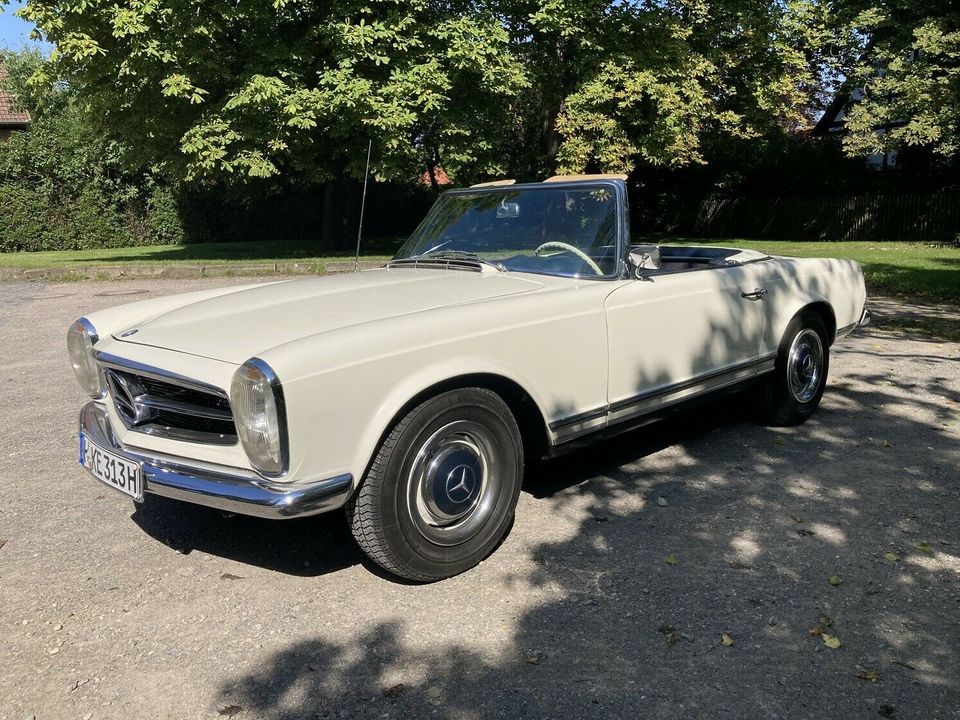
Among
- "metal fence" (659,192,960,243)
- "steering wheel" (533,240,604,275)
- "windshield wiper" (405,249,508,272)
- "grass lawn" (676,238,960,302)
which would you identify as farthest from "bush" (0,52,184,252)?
"steering wheel" (533,240,604,275)

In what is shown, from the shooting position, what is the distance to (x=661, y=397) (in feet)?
14.0

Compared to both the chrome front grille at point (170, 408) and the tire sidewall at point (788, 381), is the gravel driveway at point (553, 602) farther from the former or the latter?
the chrome front grille at point (170, 408)

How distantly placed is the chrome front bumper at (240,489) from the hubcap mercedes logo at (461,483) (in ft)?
1.58

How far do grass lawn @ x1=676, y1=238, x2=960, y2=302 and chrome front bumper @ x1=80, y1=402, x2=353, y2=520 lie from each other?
1047cm

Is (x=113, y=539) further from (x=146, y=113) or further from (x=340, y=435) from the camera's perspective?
(x=146, y=113)

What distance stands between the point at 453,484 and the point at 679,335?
1.63 meters

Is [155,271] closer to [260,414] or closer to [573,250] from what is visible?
[573,250]

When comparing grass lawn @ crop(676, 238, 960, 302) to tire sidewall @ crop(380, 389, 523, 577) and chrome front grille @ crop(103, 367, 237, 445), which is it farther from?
chrome front grille @ crop(103, 367, 237, 445)

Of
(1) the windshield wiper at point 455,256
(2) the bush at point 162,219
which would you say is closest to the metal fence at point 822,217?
(2) the bush at point 162,219

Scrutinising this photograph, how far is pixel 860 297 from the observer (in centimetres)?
580

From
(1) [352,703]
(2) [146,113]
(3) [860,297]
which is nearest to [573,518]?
(1) [352,703]

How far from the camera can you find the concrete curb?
14.9 m

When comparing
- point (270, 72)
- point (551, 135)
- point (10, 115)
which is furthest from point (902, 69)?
point (10, 115)

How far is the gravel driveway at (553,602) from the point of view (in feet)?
8.62
